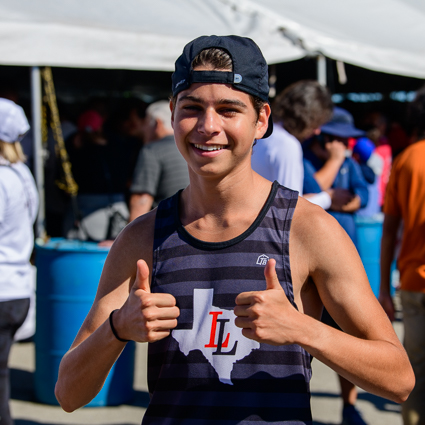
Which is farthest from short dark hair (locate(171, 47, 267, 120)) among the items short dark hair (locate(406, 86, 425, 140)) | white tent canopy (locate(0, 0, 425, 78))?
white tent canopy (locate(0, 0, 425, 78))

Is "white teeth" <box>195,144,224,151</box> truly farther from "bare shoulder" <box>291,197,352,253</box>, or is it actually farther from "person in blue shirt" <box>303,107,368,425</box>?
"person in blue shirt" <box>303,107,368,425</box>

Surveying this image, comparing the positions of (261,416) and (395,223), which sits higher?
(395,223)

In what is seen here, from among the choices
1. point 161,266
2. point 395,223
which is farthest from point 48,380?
point 161,266

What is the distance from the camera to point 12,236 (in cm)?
308

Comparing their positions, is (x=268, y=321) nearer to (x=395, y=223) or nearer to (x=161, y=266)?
(x=161, y=266)

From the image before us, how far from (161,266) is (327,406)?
301cm

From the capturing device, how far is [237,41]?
4.62 feet

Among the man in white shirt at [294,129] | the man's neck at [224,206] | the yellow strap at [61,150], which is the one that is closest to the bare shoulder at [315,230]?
the man's neck at [224,206]

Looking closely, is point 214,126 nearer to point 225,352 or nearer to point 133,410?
point 225,352

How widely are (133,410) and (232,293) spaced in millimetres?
2920

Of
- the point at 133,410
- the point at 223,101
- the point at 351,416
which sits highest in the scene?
the point at 223,101

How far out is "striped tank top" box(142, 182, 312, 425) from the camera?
1.35 m

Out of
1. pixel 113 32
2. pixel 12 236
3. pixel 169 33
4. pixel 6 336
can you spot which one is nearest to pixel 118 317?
pixel 6 336

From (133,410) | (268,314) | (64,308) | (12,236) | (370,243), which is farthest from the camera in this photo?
(370,243)
